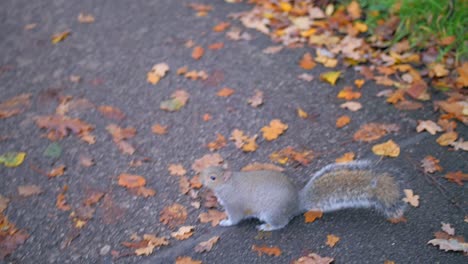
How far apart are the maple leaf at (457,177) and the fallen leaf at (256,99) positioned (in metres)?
1.74

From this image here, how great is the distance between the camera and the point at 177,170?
4.07 metres

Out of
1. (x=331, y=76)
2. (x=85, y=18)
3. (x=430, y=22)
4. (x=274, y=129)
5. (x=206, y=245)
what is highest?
(x=430, y=22)

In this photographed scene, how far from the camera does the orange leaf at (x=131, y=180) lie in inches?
155

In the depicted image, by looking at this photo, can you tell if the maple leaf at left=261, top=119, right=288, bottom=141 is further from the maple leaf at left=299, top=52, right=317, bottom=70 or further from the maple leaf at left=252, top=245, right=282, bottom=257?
the maple leaf at left=252, top=245, right=282, bottom=257

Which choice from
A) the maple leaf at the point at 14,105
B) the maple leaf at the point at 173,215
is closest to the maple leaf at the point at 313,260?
the maple leaf at the point at 173,215

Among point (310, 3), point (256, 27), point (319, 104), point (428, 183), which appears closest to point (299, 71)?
point (319, 104)

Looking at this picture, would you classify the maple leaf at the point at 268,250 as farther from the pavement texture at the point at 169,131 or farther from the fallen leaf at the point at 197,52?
the fallen leaf at the point at 197,52

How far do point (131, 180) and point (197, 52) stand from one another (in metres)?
1.96

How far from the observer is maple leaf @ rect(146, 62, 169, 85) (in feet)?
16.6

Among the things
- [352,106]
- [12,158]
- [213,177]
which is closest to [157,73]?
[12,158]

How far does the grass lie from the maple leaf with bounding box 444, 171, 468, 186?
166 cm

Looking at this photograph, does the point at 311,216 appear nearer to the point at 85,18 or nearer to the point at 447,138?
the point at 447,138

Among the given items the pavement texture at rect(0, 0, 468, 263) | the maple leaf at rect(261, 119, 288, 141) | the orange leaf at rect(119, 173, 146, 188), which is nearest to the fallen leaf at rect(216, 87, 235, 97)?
the pavement texture at rect(0, 0, 468, 263)

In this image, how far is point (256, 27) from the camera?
5.85 m
